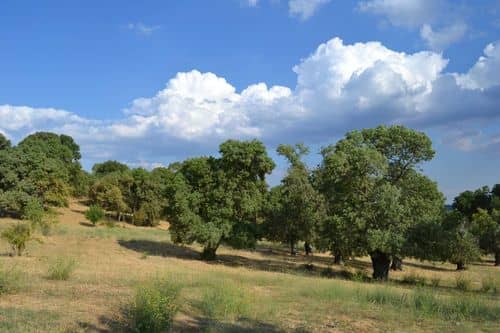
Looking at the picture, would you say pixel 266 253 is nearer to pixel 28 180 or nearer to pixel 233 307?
pixel 28 180

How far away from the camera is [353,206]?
2462 centimetres

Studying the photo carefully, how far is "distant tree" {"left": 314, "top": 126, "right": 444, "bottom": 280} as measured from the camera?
2336 centimetres

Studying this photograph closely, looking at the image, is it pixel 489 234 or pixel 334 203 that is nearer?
pixel 334 203

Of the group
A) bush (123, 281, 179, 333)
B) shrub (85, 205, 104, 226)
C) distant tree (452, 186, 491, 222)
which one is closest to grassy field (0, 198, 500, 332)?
bush (123, 281, 179, 333)

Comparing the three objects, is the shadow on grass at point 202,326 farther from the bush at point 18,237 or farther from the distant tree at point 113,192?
the distant tree at point 113,192

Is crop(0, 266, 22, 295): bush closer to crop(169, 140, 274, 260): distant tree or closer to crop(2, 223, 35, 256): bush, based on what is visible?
crop(2, 223, 35, 256): bush

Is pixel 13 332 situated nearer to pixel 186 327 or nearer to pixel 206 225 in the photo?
pixel 186 327

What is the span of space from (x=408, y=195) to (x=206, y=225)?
1238cm

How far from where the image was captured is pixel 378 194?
23984mm

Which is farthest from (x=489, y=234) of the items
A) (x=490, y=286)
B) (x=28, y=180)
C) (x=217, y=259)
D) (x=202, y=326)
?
(x=28, y=180)

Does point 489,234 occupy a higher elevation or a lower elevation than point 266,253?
higher

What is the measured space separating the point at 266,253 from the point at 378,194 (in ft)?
64.0

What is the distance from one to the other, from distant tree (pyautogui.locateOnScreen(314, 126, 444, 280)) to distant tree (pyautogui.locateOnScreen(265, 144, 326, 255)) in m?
5.82

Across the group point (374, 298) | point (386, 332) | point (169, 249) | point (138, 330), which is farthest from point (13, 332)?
point (169, 249)
